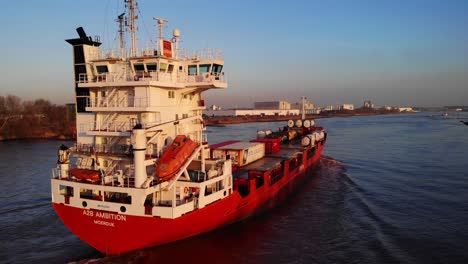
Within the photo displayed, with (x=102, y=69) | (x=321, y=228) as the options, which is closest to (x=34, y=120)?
(x=102, y=69)

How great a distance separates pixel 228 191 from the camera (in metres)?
16.1

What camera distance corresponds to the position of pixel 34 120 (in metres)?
73.6

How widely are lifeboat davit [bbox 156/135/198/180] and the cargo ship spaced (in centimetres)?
4

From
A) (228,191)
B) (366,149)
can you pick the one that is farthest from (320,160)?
(228,191)

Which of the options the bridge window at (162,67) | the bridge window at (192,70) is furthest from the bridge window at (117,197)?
the bridge window at (192,70)

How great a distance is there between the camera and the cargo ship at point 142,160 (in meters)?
13.2

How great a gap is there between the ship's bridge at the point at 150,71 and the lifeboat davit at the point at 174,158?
282 cm

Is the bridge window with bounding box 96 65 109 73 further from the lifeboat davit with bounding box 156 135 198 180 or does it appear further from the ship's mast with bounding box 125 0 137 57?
the lifeboat davit with bounding box 156 135 198 180

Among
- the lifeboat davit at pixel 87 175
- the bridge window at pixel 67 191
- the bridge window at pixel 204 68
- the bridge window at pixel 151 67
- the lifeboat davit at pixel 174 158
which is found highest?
the bridge window at pixel 204 68

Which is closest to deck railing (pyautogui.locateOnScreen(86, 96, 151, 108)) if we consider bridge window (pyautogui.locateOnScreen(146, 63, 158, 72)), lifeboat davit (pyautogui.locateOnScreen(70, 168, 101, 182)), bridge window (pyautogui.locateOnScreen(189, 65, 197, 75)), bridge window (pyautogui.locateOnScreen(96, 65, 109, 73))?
bridge window (pyautogui.locateOnScreen(96, 65, 109, 73))

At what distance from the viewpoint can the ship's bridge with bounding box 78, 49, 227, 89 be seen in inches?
609

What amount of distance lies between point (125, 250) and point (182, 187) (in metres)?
3.23

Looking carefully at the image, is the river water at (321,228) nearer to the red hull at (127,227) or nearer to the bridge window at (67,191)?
the red hull at (127,227)

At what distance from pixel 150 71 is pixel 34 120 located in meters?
69.2
